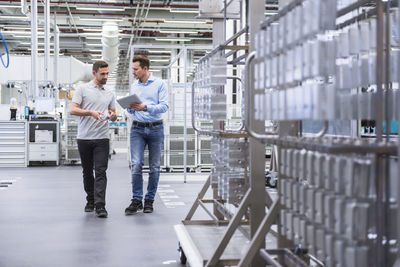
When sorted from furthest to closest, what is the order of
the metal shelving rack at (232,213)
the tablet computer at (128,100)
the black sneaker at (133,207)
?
the black sneaker at (133,207) → the tablet computer at (128,100) → the metal shelving rack at (232,213)

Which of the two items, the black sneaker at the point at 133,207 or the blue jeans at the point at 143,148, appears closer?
the blue jeans at the point at 143,148

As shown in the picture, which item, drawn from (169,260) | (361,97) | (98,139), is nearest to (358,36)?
(361,97)

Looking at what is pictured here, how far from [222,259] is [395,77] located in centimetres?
133

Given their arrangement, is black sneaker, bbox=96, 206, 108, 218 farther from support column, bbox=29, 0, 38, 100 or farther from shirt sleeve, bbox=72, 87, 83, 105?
support column, bbox=29, 0, 38, 100

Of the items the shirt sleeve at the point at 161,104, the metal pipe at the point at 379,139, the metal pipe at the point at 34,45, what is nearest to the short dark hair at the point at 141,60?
the shirt sleeve at the point at 161,104

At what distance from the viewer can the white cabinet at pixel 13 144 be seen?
11.1m

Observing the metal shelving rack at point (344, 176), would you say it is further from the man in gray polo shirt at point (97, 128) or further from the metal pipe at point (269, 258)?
the man in gray polo shirt at point (97, 128)

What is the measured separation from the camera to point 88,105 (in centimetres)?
520

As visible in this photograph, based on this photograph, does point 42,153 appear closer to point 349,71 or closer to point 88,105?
point 88,105

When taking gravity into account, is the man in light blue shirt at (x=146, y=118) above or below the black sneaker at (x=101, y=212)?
above

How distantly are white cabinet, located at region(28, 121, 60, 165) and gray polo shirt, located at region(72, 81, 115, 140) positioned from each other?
632 centimetres

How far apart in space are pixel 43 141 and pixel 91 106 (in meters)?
6.44

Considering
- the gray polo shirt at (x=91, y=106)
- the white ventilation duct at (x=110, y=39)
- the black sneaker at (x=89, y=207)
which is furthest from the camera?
the white ventilation duct at (x=110, y=39)

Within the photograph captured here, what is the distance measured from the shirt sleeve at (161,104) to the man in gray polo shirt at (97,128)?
0.37m
